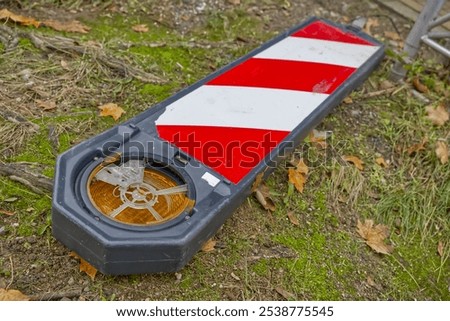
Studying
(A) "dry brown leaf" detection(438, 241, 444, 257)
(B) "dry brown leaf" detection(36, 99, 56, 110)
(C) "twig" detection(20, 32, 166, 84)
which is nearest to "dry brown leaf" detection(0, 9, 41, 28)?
(C) "twig" detection(20, 32, 166, 84)

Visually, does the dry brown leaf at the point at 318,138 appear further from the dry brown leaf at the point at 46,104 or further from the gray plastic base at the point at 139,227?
the dry brown leaf at the point at 46,104

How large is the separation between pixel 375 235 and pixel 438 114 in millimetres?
995

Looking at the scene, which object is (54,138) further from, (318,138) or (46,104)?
(318,138)

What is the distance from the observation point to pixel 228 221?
2.31 metres

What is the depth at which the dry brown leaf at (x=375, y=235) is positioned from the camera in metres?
2.43

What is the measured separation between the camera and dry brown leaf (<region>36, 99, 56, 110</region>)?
2605 millimetres

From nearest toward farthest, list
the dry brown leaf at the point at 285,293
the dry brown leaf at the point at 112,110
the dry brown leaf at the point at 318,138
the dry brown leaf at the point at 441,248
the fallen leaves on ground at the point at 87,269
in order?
the fallen leaves on ground at the point at 87,269 < the dry brown leaf at the point at 285,293 < the dry brown leaf at the point at 441,248 < the dry brown leaf at the point at 112,110 < the dry brown leaf at the point at 318,138

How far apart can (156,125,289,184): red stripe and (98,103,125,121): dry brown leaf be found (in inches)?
16.2

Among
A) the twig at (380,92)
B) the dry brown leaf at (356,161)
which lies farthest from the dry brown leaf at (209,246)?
→ the twig at (380,92)

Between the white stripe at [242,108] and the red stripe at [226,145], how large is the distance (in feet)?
0.16

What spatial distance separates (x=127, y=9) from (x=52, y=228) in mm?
1855

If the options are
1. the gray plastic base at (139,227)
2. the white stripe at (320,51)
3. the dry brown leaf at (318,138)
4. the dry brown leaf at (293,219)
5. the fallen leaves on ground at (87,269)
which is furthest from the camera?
the white stripe at (320,51)

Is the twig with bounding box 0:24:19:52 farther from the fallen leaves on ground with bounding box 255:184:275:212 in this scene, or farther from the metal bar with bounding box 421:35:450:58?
the metal bar with bounding box 421:35:450:58
